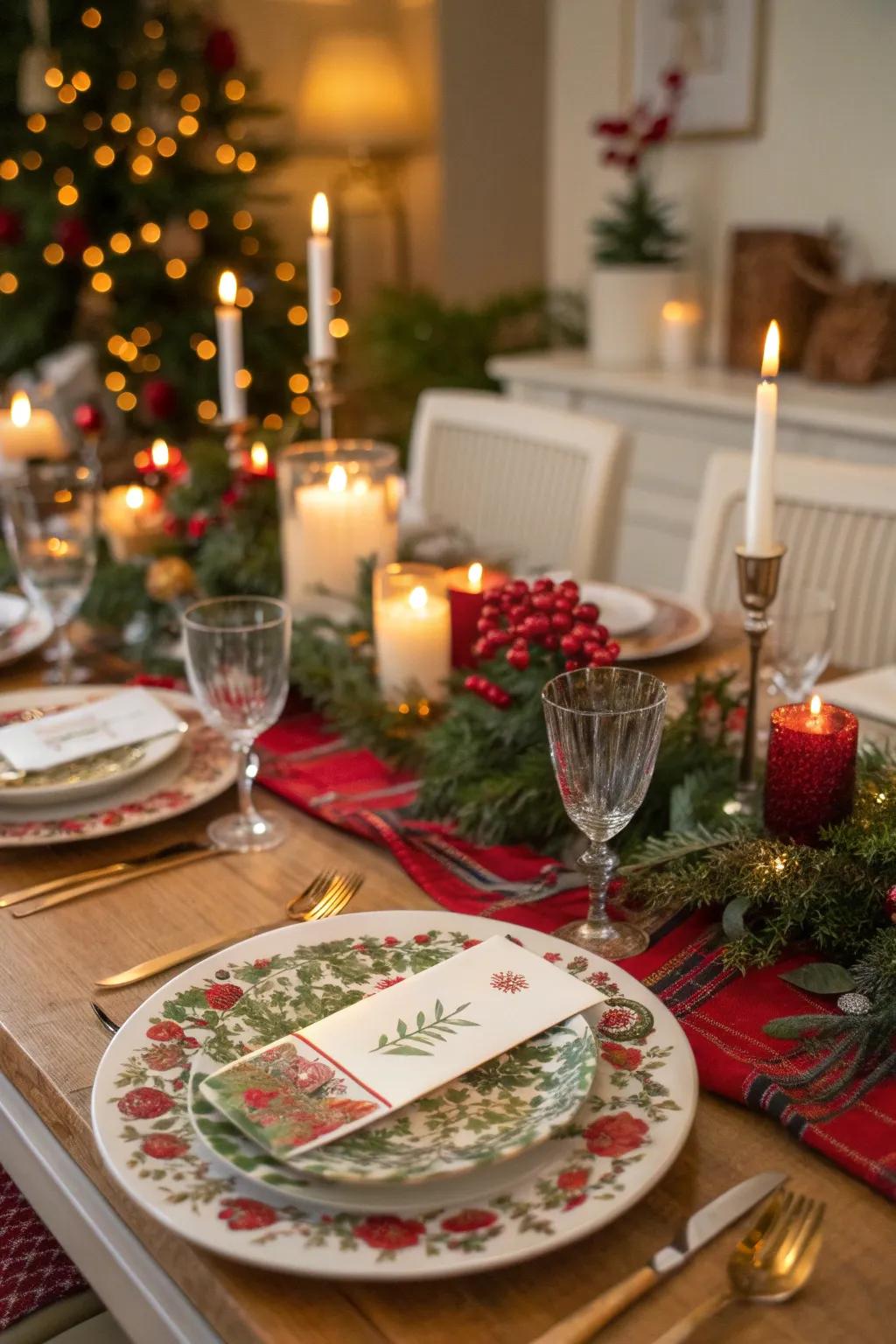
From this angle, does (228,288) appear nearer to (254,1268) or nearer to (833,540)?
(833,540)

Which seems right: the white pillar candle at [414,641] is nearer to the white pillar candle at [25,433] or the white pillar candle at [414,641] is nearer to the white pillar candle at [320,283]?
the white pillar candle at [320,283]

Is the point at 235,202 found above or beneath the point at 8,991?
above

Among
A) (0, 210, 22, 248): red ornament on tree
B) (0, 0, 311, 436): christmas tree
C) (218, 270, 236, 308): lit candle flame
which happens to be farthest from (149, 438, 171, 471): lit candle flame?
(0, 210, 22, 248): red ornament on tree

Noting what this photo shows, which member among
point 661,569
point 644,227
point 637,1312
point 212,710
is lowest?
point 661,569

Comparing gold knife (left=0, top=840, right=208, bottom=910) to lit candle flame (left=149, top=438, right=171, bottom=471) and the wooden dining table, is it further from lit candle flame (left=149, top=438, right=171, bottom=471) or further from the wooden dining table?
lit candle flame (left=149, top=438, right=171, bottom=471)

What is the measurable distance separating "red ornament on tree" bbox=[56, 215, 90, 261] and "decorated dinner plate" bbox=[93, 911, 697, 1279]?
3.37 meters

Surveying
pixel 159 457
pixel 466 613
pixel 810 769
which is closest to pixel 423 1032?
pixel 810 769

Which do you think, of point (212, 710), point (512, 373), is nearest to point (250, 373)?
point (512, 373)

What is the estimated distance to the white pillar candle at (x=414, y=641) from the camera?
3.87 ft

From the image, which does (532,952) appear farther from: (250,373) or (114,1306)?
(250,373)

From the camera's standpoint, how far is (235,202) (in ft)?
13.0

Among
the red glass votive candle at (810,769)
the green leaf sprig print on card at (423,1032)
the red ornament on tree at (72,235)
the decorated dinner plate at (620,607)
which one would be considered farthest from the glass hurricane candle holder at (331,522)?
the red ornament on tree at (72,235)

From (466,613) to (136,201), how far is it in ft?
10.1

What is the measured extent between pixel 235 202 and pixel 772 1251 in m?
3.83
